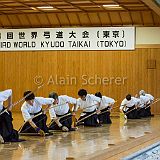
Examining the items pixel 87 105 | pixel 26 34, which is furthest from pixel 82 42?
pixel 87 105

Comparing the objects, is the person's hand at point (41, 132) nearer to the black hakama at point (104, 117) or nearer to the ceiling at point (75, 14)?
the black hakama at point (104, 117)

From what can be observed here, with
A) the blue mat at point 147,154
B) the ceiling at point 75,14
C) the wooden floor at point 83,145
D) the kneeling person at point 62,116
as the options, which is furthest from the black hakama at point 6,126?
the ceiling at point 75,14

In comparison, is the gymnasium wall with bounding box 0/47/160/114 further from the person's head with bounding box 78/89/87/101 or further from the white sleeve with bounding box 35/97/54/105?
the white sleeve with bounding box 35/97/54/105

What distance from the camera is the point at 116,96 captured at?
19.6 m

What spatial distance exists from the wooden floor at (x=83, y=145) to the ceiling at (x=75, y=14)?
20.2 feet

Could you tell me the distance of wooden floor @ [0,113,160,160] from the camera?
325 inches

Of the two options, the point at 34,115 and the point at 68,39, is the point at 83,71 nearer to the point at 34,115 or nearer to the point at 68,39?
the point at 68,39

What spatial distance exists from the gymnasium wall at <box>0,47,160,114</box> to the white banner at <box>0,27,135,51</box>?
26 cm

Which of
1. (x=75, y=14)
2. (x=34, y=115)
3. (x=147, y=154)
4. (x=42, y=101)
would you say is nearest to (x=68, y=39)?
(x=75, y=14)

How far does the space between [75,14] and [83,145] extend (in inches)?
421

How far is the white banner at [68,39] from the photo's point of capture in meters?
19.4

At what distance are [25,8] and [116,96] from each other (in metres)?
5.01

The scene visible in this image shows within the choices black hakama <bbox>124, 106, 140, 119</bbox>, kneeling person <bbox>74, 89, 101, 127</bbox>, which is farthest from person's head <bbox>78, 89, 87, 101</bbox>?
black hakama <bbox>124, 106, 140, 119</bbox>

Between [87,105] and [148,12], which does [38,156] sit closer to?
[87,105]
